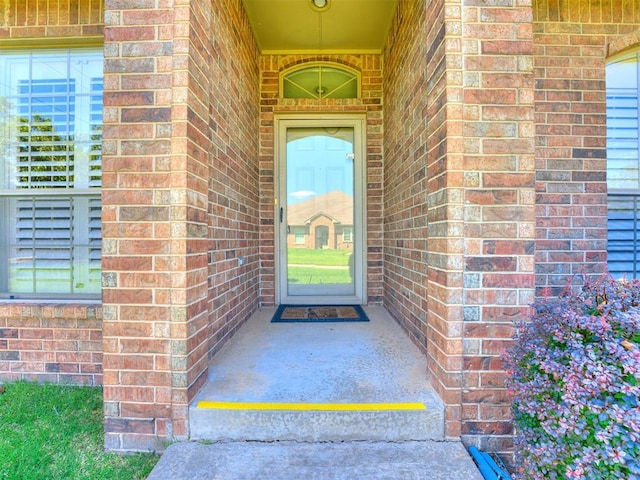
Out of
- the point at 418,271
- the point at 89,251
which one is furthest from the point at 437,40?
the point at 89,251

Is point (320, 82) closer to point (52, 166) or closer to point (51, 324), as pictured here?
point (52, 166)

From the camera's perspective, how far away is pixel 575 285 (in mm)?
2580

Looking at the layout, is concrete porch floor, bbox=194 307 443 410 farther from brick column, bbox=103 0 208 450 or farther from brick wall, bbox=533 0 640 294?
brick wall, bbox=533 0 640 294

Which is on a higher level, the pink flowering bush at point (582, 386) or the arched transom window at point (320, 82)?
the arched transom window at point (320, 82)

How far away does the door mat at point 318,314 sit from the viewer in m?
3.38

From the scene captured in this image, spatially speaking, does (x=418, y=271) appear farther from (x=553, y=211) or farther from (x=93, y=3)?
(x=93, y=3)

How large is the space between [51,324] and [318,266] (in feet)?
8.42

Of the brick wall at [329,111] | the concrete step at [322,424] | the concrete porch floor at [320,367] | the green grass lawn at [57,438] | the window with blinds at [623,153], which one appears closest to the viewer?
the green grass lawn at [57,438]

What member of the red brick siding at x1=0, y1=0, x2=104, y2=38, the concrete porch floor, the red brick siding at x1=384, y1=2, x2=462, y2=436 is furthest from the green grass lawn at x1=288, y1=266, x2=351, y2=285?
the red brick siding at x1=0, y1=0, x2=104, y2=38

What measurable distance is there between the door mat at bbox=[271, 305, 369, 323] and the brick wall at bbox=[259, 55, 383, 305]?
11.7 inches

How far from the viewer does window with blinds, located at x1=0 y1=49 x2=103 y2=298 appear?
2.58 meters

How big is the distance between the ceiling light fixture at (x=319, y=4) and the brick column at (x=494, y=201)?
1846 mm

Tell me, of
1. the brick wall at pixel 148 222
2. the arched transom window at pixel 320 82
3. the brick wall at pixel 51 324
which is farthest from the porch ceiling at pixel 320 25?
the brick wall at pixel 148 222

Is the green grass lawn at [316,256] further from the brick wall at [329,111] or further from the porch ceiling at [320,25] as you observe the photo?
the porch ceiling at [320,25]
